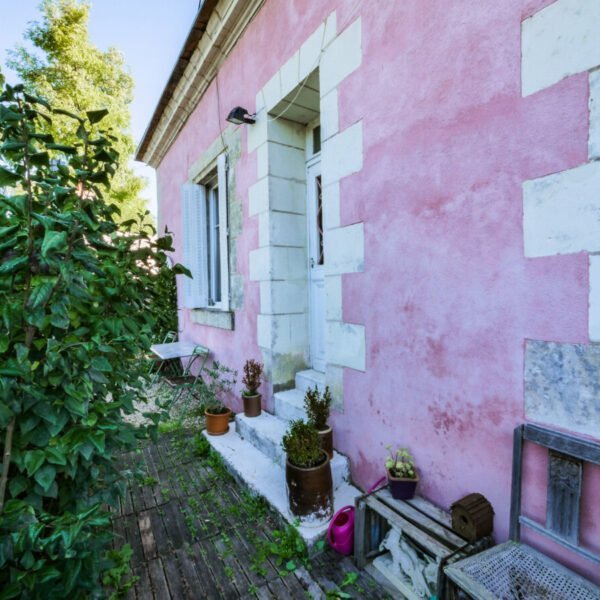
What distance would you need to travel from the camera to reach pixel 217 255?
16.4 feet

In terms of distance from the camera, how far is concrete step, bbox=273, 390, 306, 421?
2906mm

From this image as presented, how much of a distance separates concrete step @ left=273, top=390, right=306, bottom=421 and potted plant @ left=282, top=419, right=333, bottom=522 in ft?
2.32

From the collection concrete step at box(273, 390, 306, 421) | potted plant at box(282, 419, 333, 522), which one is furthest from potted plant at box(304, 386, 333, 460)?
concrete step at box(273, 390, 306, 421)

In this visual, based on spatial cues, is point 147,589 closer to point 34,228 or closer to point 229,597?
point 229,597

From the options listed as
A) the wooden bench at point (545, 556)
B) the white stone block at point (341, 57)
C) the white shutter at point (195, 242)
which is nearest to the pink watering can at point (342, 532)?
the wooden bench at point (545, 556)

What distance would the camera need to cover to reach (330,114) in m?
2.48

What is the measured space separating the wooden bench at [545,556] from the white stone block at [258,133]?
9.91 ft

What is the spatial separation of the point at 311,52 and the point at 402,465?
9.59 ft

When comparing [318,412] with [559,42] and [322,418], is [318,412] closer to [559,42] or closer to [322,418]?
[322,418]

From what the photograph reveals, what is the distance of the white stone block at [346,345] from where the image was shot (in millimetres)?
2322

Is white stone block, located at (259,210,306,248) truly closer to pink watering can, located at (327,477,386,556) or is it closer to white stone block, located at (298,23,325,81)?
white stone block, located at (298,23,325,81)

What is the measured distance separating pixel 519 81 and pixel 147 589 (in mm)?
3030

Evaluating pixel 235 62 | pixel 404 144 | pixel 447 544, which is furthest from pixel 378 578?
pixel 235 62

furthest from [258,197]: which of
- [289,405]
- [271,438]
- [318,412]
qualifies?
[271,438]
